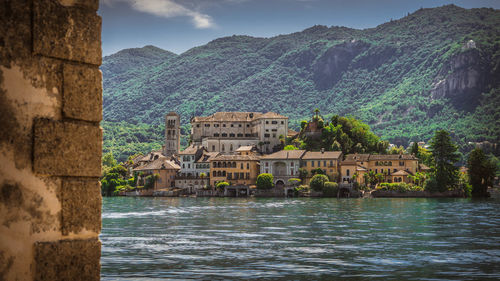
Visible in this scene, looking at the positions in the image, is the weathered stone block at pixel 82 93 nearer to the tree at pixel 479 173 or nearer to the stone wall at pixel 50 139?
the stone wall at pixel 50 139

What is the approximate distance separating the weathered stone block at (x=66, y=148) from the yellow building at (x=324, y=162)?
112m

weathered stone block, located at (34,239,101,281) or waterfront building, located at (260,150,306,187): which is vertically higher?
waterfront building, located at (260,150,306,187)

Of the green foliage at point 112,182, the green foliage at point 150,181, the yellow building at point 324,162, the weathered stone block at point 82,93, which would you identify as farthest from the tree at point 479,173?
the weathered stone block at point 82,93

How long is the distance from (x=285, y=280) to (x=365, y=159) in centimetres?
10011

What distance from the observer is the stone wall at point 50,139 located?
408 cm

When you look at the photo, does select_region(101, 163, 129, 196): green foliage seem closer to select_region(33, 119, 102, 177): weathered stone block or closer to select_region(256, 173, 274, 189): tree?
select_region(256, 173, 274, 189): tree

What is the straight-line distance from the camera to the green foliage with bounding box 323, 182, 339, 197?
362ft

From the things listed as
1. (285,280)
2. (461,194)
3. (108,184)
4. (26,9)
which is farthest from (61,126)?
(108,184)

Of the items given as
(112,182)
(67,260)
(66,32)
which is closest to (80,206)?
(67,260)

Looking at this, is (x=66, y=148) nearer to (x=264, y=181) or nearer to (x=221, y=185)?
(x=264, y=181)

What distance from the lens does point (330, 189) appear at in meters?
110

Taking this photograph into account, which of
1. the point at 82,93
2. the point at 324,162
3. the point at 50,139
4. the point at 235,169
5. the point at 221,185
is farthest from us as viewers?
the point at 235,169

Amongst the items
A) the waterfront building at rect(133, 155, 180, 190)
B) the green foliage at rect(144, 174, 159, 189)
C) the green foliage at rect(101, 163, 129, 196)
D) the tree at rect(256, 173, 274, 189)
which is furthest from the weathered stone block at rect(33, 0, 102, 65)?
the green foliage at rect(101, 163, 129, 196)

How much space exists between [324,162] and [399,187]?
15.4 meters
